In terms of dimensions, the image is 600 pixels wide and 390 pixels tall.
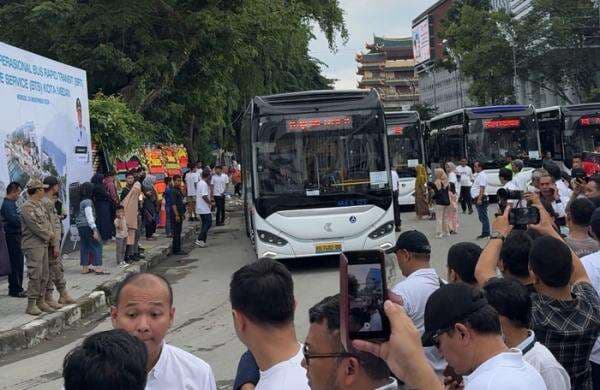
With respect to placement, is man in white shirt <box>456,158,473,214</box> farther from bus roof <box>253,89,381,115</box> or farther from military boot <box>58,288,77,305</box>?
military boot <box>58,288,77,305</box>

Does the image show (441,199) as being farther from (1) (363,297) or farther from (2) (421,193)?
(1) (363,297)

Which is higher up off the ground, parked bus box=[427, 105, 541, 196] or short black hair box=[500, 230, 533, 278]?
parked bus box=[427, 105, 541, 196]

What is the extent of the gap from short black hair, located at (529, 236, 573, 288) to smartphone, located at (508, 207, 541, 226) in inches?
36.6

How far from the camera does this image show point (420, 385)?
7.25 feet

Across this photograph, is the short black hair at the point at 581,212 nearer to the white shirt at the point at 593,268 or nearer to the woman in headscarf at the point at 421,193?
the white shirt at the point at 593,268

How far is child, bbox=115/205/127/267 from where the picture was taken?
48.4ft

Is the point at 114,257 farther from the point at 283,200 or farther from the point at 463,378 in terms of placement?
the point at 463,378

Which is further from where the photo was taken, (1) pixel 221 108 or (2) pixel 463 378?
(1) pixel 221 108

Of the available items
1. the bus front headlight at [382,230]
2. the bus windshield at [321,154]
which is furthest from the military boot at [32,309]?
the bus front headlight at [382,230]

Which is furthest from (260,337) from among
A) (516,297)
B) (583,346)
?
(583,346)

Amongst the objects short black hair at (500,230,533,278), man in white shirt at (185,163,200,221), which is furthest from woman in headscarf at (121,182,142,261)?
short black hair at (500,230,533,278)

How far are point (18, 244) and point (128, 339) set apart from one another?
10.4 metres

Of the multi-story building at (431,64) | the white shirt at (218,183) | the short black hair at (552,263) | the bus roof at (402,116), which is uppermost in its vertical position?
the multi-story building at (431,64)

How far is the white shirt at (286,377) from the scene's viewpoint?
2869mm
